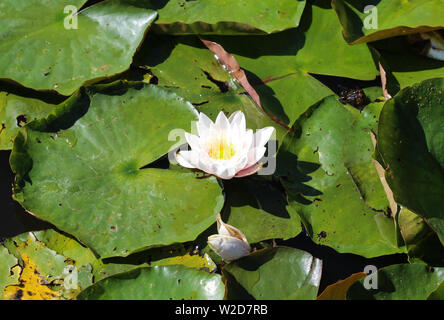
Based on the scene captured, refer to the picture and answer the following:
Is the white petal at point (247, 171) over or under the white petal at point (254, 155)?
under

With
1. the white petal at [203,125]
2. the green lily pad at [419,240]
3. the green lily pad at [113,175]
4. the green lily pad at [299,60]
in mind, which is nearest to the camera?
the green lily pad at [419,240]

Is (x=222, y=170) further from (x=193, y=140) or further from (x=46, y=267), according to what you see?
(x=46, y=267)

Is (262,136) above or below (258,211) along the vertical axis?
above

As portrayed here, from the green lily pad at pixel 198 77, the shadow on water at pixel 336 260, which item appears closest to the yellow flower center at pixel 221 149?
the green lily pad at pixel 198 77

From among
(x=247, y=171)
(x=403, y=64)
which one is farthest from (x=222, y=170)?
(x=403, y=64)

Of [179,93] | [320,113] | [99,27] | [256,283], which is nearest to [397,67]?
[320,113]

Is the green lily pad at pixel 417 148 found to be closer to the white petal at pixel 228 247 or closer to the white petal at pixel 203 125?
the white petal at pixel 228 247
